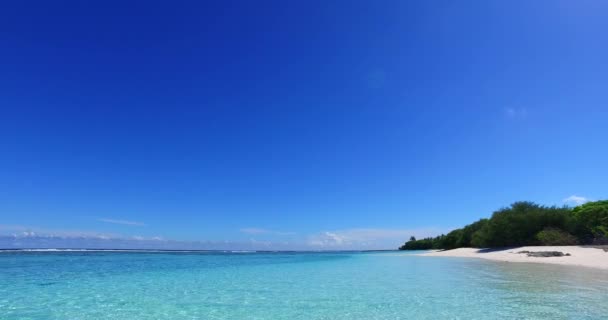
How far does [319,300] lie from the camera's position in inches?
468

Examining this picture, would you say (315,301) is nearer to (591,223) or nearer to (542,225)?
(542,225)

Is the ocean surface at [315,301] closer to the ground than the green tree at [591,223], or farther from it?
closer to the ground

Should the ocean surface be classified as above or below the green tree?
below

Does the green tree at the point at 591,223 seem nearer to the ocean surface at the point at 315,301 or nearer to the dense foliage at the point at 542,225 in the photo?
the dense foliage at the point at 542,225

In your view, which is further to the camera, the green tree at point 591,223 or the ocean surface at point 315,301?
the green tree at point 591,223

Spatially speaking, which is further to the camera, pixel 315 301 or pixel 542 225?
pixel 542 225

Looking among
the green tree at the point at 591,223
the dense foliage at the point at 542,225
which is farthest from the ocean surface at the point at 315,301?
the green tree at the point at 591,223

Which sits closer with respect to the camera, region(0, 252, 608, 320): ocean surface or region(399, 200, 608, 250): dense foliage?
region(0, 252, 608, 320): ocean surface

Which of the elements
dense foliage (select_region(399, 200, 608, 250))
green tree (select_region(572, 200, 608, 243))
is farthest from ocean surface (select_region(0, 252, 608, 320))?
green tree (select_region(572, 200, 608, 243))

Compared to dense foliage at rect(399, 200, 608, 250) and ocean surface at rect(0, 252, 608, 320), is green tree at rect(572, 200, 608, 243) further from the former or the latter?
ocean surface at rect(0, 252, 608, 320)

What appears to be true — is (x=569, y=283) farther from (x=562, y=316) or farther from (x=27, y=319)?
(x=27, y=319)

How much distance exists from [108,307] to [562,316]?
1266cm

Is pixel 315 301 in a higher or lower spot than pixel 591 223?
lower

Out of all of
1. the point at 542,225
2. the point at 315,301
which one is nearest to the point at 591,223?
the point at 542,225
